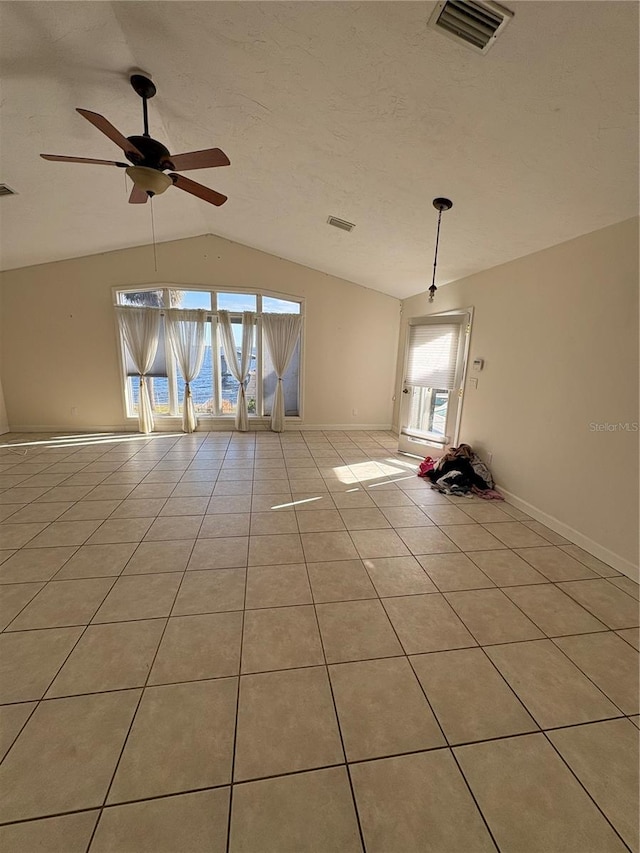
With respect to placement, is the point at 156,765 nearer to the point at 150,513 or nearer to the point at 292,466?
the point at 150,513

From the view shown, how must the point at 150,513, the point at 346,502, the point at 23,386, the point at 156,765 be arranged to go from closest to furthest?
the point at 156,765
the point at 150,513
the point at 346,502
the point at 23,386

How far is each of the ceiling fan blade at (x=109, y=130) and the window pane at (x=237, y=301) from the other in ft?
11.7

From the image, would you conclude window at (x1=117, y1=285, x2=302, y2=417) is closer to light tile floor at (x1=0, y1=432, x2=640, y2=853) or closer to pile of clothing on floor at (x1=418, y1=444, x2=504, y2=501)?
pile of clothing on floor at (x1=418, y1=444, x2=504, y2=501)

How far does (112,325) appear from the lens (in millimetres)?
5535

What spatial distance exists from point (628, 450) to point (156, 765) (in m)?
3.15

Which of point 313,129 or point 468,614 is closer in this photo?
point 468,614

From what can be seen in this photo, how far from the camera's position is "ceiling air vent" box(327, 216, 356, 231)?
3795 mm

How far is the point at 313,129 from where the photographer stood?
2459mm

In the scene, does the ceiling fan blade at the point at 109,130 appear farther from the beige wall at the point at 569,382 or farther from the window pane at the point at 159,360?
the window pane at the point at 159,360

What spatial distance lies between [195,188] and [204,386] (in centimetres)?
373

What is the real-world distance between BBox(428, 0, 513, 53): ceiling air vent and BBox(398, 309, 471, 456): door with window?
109 inches

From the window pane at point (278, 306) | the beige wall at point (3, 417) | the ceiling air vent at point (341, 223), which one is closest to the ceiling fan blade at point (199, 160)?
the ceiling air vent at point (341, 223)

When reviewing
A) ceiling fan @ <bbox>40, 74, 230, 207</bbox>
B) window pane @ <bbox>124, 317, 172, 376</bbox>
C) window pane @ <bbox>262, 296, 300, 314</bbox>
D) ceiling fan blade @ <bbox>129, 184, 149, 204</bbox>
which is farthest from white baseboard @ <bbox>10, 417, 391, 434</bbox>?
ceiling fan @ <bbox>40, 74, 230, 207</bbox>

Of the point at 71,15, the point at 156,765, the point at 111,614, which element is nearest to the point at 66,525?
the point at 111,614
